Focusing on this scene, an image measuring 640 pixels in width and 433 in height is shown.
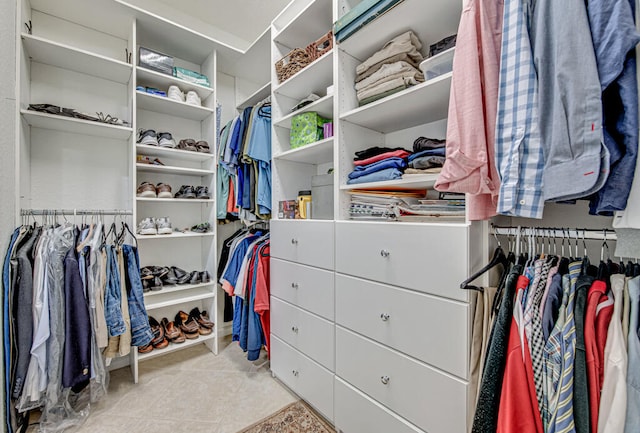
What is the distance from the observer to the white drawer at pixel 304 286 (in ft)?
4.99

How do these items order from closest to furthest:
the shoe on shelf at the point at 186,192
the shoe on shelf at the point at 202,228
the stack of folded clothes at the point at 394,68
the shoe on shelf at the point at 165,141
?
the stack of folded clothes at the point at 394,68
the shoe on shelf at the point at 165,141
the shoe on shelf at the point at 186,192
the shoe on shelf at the point at 202,228

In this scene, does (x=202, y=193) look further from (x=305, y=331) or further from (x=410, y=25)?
(x=410, y=25)

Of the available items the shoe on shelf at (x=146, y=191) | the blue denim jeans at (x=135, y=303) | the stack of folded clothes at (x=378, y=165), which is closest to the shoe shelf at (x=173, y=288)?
the blue denim jeans at (x=135, y=303)

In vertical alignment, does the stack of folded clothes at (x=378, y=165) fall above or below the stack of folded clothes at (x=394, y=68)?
below

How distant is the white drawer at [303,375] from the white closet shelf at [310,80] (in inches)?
69.1

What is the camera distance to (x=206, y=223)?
95.9 inches

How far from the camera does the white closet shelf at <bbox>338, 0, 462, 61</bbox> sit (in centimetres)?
118

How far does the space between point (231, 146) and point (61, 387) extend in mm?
1820

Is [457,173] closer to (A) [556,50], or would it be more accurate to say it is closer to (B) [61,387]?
(A) [556,50]

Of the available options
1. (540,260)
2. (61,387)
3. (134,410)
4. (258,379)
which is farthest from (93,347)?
(540,260)

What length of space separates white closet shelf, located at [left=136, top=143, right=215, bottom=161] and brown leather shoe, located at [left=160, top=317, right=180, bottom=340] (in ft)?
4.66

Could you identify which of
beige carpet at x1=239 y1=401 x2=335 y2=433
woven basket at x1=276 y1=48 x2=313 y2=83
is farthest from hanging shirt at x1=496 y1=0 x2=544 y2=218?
beige carpet at x1=239 y1=401 x2=335 y2=433

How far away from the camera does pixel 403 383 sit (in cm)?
116

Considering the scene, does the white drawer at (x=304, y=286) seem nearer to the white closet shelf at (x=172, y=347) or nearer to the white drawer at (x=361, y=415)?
the white drawer at (x=361, y=415)
